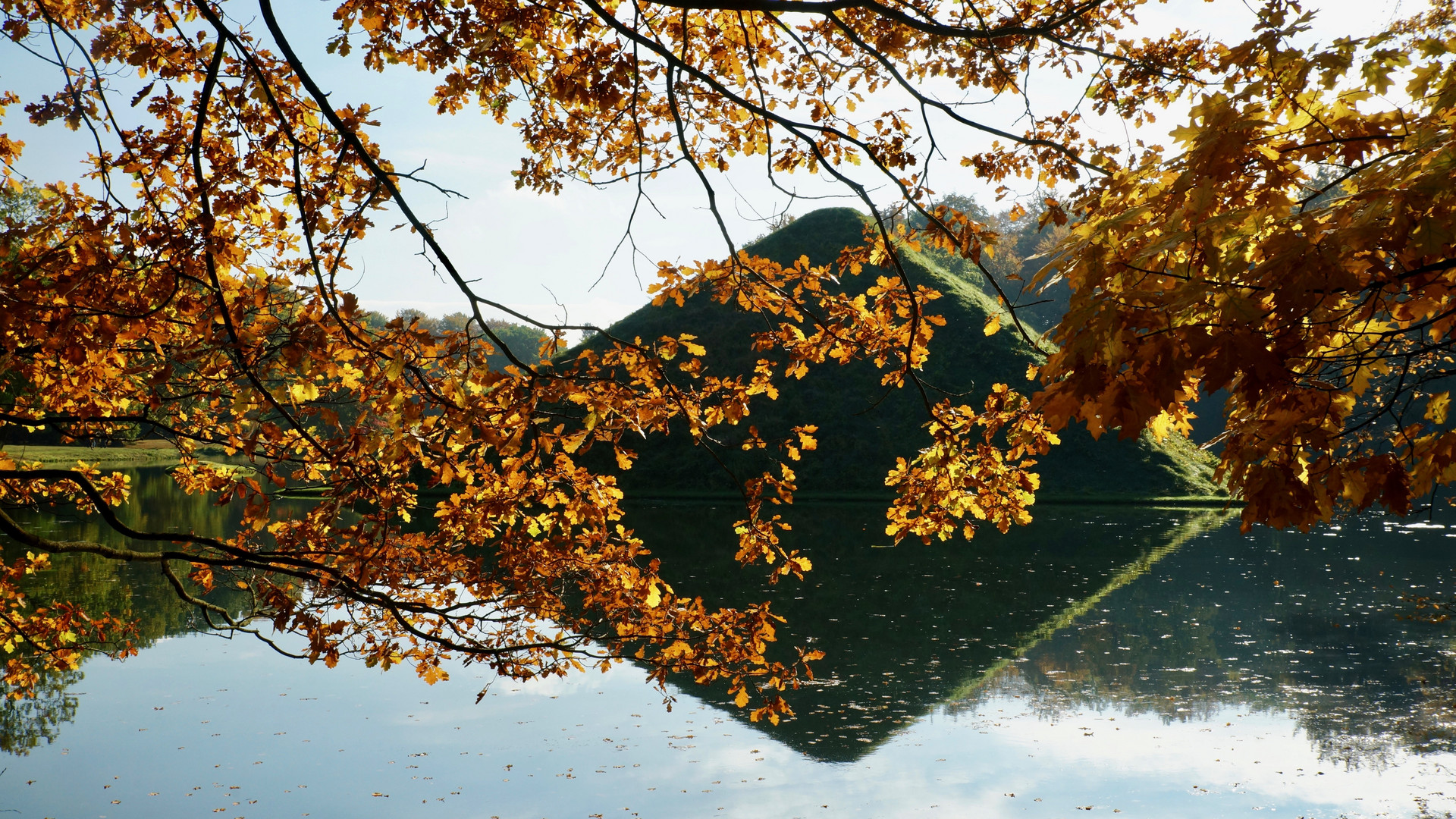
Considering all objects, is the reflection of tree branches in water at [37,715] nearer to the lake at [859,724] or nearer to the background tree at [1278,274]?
the lake at [859,724]

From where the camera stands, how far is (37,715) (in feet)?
24.4

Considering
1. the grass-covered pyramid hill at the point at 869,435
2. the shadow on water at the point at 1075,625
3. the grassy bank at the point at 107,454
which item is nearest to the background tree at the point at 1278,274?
the shadow on water at the point at 1075,625

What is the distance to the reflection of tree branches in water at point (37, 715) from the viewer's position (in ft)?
22.4

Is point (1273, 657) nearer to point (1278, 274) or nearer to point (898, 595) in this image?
point (898, 595)

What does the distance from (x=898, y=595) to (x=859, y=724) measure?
5.36 meters

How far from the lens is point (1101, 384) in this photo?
95.1 inches

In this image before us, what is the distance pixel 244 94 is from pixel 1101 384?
154 inches

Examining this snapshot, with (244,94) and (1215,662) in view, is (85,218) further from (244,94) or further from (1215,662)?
(1215,662)

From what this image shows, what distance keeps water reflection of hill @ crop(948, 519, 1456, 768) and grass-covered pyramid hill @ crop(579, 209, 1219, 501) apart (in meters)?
12.9

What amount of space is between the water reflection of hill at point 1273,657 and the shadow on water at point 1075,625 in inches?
1.3

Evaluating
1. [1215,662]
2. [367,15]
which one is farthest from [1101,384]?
[1215,662]

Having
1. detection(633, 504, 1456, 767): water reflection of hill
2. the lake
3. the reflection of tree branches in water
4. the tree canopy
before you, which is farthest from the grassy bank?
the tree canopy

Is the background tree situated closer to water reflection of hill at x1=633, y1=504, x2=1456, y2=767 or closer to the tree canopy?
the tree canopy

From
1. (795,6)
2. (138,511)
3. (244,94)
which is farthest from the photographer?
(138,511)
